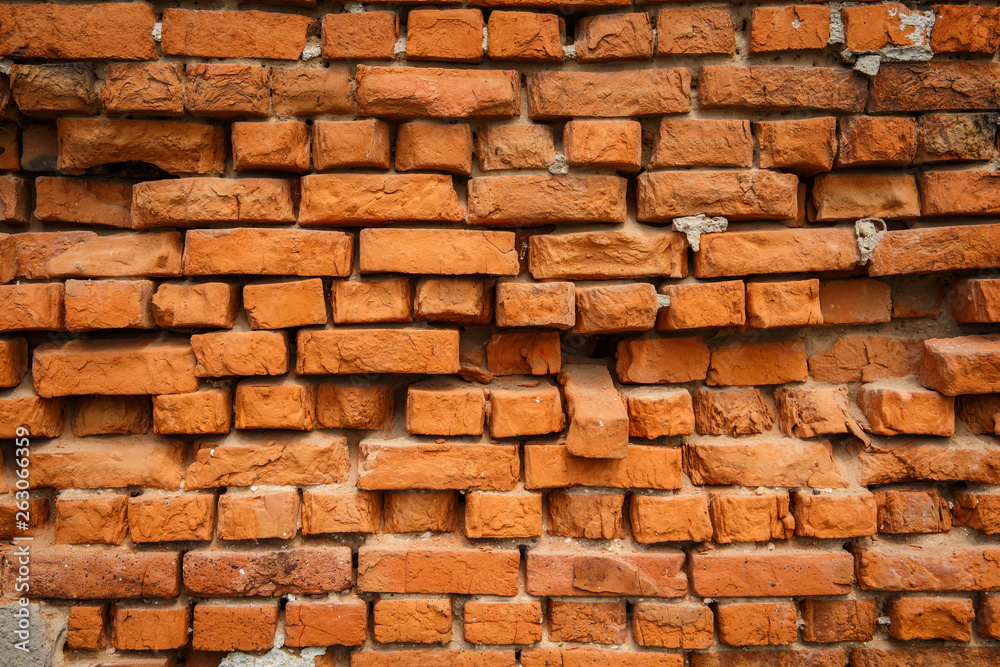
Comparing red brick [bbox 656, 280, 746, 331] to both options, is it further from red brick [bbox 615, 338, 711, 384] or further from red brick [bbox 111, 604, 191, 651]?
red brick [bbox 111, 604, 191, 651]

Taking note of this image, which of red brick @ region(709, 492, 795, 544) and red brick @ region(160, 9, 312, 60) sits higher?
red brick @ region(160, 9, 312, 60)

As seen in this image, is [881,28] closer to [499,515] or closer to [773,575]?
[773,575]

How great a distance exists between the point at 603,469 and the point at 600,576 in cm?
26

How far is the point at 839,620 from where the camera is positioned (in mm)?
1402

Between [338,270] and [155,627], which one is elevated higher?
[338,270]

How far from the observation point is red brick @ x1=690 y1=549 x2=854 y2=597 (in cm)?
138

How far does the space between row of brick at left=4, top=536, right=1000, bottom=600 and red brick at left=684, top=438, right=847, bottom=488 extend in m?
0.18

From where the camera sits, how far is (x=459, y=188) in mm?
1404

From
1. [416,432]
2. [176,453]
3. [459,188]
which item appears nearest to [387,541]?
[416,432]

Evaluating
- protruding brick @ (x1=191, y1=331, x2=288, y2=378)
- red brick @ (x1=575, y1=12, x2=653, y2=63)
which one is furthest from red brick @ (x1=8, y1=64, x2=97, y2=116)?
red brick @ (x1=575, y1=12, x2=653, y2=63)

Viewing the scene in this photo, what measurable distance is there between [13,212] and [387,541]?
1.26 metres

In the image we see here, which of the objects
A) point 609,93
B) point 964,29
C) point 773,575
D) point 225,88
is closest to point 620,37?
point 609,93

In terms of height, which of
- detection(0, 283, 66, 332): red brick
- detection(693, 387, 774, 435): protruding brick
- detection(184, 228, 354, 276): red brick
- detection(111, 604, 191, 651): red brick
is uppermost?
detection(184, 228, 354, 276): red brick

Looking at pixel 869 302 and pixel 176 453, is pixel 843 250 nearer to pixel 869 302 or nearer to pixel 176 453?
pixel 869 302
